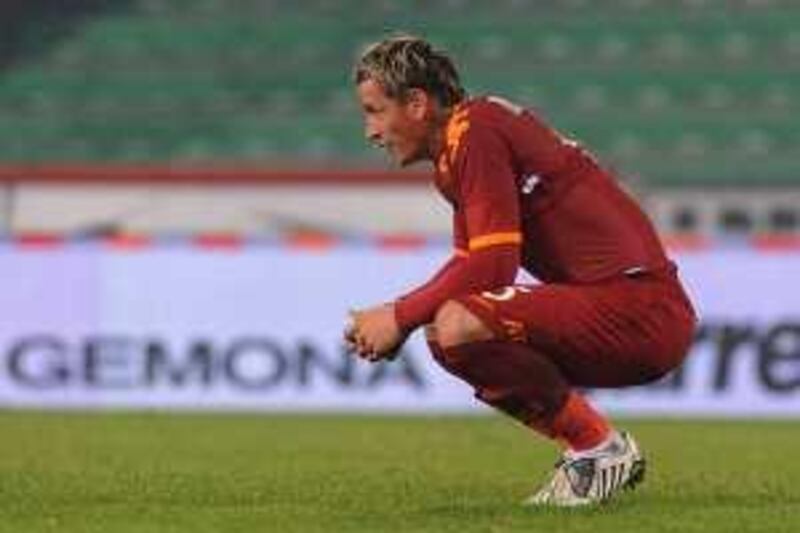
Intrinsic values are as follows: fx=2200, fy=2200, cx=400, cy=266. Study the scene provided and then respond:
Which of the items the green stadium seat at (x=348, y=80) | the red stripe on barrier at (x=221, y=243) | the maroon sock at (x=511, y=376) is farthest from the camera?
the green stadium seat at (x=348, y=80)

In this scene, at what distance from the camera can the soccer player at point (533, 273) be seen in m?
6.42

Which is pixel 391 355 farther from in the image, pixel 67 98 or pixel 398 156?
pixel 67 98

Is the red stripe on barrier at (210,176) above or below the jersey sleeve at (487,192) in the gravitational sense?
below

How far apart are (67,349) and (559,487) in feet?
27.2

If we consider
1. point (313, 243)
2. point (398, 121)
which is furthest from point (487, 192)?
point (313, 243)

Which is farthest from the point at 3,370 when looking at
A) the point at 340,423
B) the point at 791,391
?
the point at 791,391

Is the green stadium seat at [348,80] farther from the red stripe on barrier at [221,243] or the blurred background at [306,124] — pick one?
the red stripe on barrier at [221,243]

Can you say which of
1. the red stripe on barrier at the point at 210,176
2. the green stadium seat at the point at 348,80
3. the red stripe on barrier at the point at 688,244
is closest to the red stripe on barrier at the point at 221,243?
the red stripe on barrier at the point at 688,244

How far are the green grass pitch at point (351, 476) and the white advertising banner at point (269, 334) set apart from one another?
83cm

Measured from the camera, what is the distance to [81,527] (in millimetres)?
6340

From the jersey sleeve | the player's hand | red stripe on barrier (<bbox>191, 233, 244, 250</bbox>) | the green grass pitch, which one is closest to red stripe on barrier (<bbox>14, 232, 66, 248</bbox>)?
red stripe on barrier (<bbox>191, 233, 244, 250</bbox>)

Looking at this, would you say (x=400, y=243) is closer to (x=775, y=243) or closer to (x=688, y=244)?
(x=688, y=244)

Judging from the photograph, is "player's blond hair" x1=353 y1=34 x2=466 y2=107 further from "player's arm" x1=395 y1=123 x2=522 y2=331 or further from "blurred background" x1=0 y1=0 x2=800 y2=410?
"blurred background" x1=0 y1=0 x2=800 y2=410

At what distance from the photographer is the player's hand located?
6449mm
